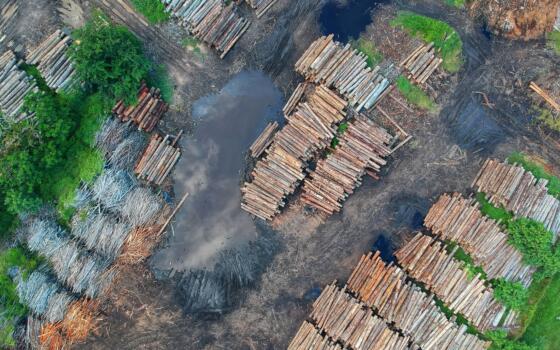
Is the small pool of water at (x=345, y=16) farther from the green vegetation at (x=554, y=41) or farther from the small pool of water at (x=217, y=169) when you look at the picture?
the green vegetation at (x=554, y=41)

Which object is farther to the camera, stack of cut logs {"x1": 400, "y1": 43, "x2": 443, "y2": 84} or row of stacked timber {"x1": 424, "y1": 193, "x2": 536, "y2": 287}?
stack of cut logs {"x1": 400, "y1": 43, "x2": 443, "y2": 84}


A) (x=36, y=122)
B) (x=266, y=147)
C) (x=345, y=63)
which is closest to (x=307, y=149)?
(x=266, y=147)

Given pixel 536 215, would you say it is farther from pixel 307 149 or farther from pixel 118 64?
pixel 118 64

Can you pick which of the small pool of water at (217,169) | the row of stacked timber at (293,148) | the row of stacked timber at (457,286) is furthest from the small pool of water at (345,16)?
the row of stacked timber at (457,286)

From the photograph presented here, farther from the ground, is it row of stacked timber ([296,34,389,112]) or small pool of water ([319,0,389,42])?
small pool of water ([319,0,389,42])

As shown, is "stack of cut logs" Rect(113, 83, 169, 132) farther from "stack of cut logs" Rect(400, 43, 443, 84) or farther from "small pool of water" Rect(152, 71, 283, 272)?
"stack of cut logs" Rect(400, 43, 443, 84)

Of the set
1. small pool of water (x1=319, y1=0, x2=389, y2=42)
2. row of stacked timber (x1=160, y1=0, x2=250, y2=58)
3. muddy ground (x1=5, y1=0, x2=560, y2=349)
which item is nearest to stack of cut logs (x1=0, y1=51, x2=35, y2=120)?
muddy ground (x1=5, y1=0, x2=560, y2=349)
